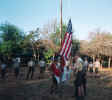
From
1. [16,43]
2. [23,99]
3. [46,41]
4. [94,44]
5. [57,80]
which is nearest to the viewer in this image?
[23,99]

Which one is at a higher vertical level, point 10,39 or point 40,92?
point 10,39

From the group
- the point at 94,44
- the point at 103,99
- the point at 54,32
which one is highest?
the point at 54,32

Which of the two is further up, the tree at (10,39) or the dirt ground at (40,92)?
the tree at (10,39)

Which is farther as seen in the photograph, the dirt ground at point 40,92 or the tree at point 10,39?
the tree at point 10,39

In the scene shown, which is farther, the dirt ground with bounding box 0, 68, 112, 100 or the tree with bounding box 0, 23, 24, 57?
the tree with bounding box 0, 23, 24, 57

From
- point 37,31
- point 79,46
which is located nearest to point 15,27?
point 37,31

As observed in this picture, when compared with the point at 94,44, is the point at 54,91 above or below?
below

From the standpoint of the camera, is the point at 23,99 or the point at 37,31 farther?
the point at 37,31

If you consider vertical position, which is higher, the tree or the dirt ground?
the tree

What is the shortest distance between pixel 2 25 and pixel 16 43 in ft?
15.9

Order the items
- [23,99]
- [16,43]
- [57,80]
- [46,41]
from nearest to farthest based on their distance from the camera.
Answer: [23,99], [57,80], [46,41], [16,43]

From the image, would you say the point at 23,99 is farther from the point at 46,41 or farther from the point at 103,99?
the point at 46,41

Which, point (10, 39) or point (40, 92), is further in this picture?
point (10, 39)

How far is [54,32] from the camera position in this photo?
26484 millimetres
